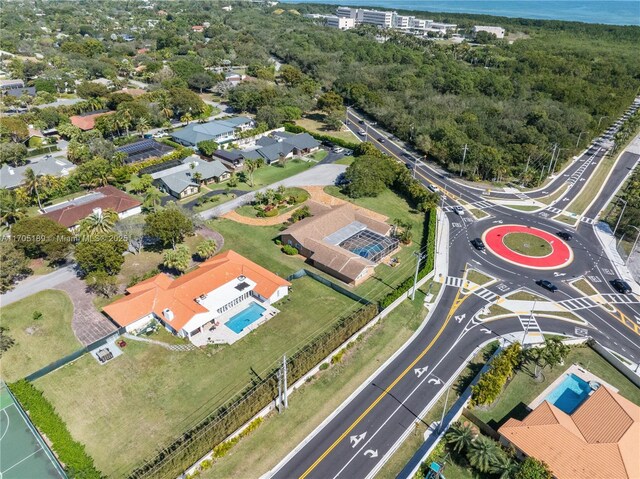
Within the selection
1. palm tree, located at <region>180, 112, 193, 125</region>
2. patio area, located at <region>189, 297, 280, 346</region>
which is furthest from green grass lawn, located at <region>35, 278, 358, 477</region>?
palm tree, located at <region>180, 112, 193, 125</region>

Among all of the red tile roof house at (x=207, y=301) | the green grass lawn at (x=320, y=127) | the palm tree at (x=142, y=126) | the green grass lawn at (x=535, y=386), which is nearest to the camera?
the green grass lawn at (x=535, y=386)

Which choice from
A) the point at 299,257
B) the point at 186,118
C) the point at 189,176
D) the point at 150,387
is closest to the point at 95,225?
the point at 150,387

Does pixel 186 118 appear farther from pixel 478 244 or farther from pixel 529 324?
pixel 529 324

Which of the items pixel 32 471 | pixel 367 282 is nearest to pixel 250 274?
pixel 367 282

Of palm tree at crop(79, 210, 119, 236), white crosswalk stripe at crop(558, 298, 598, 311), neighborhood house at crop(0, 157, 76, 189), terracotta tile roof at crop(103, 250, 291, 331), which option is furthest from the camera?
neighborhood house at crop(0, 157, 76, 189)

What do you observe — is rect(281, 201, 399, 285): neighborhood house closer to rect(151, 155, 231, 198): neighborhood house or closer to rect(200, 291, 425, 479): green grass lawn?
rect(200, 291, 425, 479): green grass lawn

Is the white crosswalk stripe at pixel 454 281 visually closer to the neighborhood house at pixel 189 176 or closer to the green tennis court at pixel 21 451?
the green tennis court at pixel 21 451

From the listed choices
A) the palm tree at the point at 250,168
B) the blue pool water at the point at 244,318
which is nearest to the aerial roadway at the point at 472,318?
the blue pool water at the point at 244,318
